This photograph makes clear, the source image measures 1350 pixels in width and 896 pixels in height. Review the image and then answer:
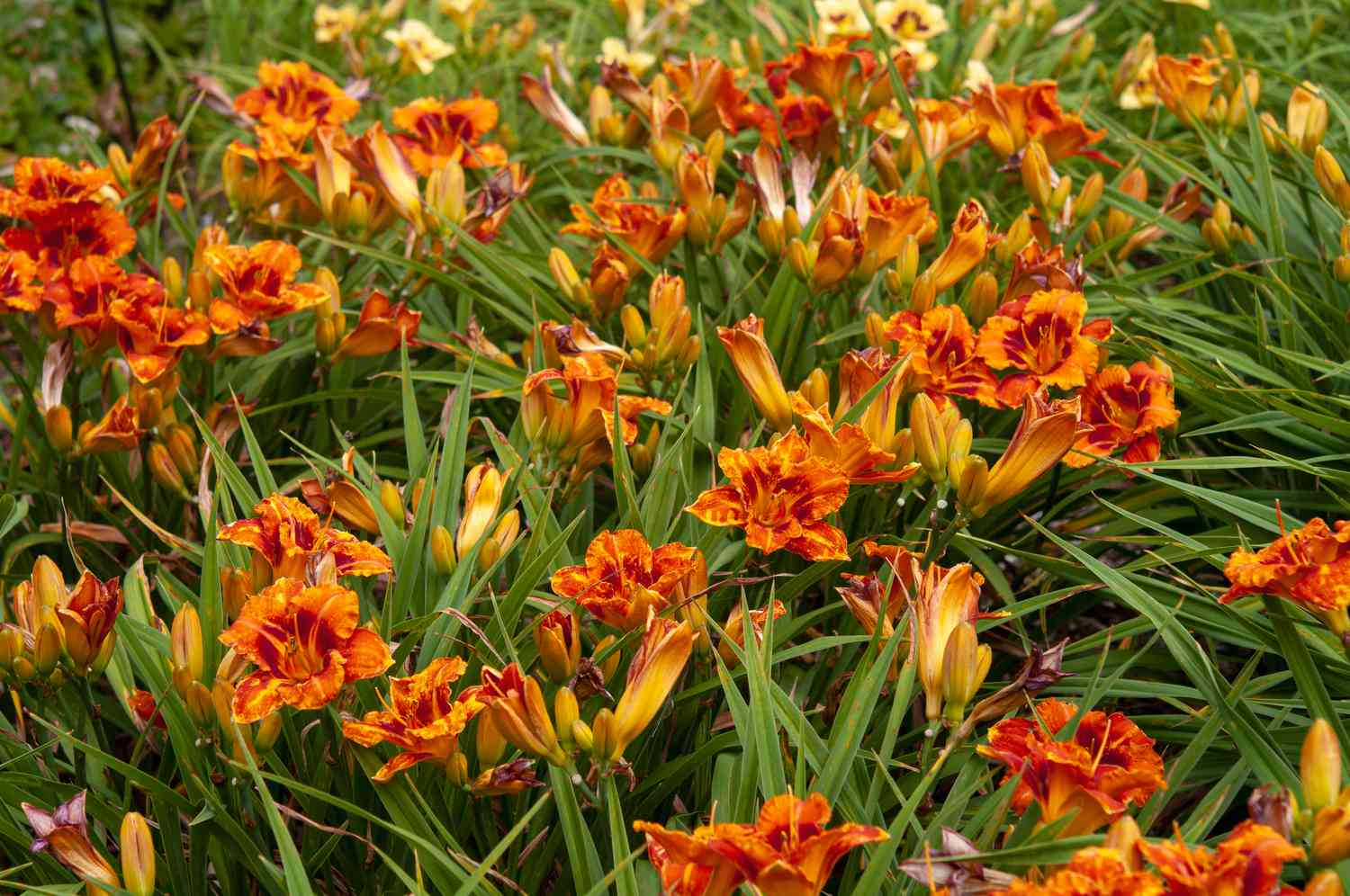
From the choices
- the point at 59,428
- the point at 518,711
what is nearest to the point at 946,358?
the point at 518,711

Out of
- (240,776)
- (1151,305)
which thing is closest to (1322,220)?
(1151,305)

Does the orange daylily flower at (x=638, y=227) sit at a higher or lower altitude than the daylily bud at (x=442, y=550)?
higher

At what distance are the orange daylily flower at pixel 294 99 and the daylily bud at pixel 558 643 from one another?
4.67 ft

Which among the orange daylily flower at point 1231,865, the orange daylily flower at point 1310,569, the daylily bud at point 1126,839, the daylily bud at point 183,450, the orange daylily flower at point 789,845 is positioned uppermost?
the orange daylily flower at point 1310,569

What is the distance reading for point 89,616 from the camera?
4.41 feet

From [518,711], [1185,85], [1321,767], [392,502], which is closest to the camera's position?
[1321,767]

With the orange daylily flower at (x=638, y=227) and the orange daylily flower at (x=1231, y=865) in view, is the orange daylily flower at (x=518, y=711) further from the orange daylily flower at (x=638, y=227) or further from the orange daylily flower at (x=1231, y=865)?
the orange daylily flower at (x=638, y=227)

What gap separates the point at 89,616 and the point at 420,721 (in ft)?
1.25

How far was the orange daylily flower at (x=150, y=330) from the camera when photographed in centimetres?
181

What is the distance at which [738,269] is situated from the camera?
2.26m

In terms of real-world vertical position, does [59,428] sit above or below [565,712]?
below

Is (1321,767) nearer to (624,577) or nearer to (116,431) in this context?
(624,577)

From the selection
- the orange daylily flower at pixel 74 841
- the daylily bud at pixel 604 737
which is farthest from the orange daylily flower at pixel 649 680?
the orange daylily flower at pixel 74 841

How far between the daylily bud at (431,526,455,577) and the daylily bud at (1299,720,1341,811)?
0.89 m
